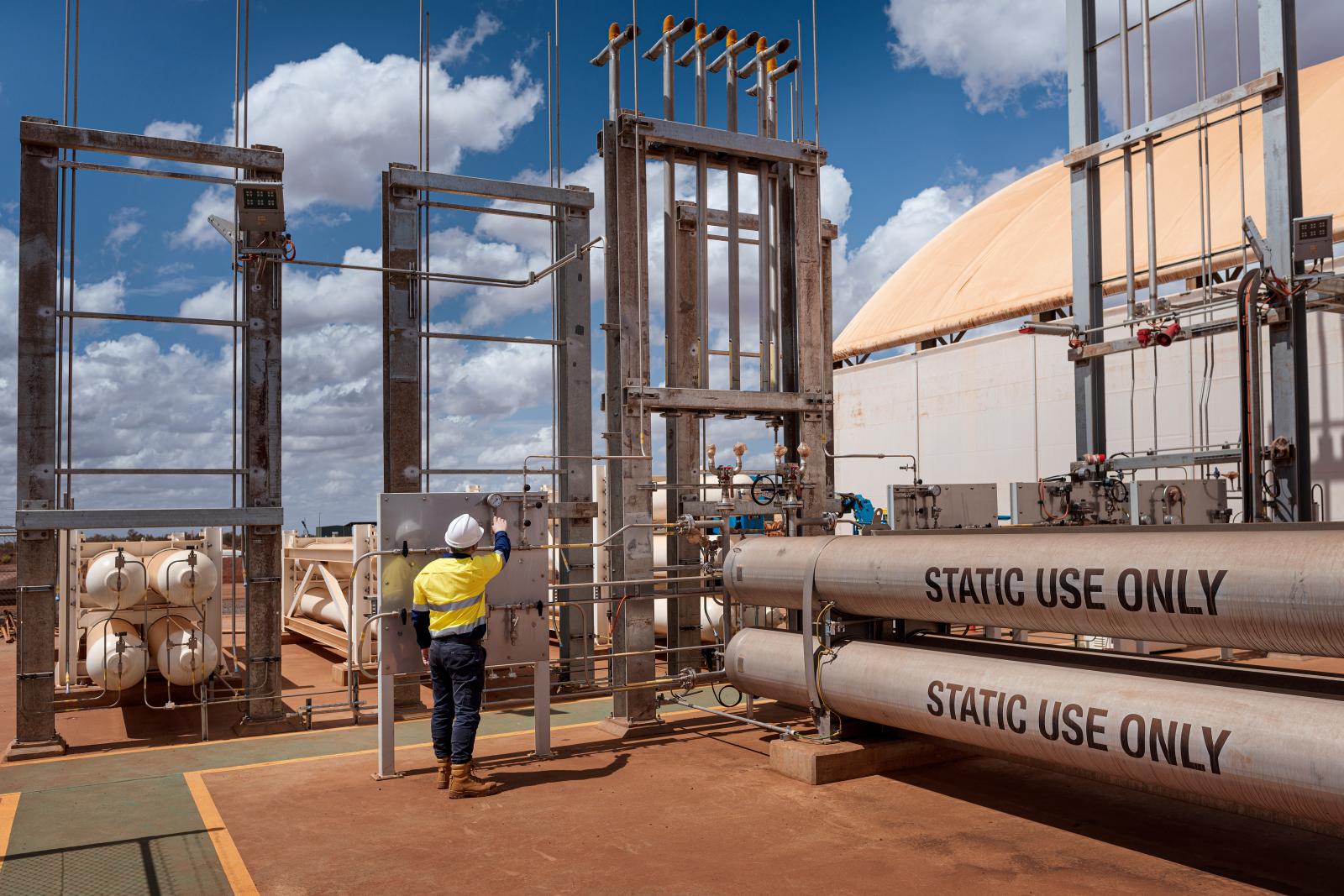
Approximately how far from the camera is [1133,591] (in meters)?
6.26

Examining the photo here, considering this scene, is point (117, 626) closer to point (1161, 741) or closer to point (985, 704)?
point (985, 704)

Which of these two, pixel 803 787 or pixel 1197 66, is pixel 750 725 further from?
pixel 1197 66

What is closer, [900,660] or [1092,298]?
[900,660]

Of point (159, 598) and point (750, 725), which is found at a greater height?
point (159, 598)

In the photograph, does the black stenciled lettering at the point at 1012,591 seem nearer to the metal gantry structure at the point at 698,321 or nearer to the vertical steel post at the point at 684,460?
the metal gantry structure at the point at 698,321

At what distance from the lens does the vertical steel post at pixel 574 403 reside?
41.3ft

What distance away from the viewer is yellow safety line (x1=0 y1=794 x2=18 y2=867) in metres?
6.74

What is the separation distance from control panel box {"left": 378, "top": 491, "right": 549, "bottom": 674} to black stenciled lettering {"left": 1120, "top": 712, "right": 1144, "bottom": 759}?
184 inches

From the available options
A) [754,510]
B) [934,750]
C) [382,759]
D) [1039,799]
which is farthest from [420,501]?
[1039,799]

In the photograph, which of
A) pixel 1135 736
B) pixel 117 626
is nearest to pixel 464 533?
pixel 1135 736

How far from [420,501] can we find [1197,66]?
37.0 feet

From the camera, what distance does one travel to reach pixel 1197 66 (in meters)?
13.2

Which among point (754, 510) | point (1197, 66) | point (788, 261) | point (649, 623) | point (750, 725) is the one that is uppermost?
point (1197, 66)

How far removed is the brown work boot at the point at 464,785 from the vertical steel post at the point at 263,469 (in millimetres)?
3654
